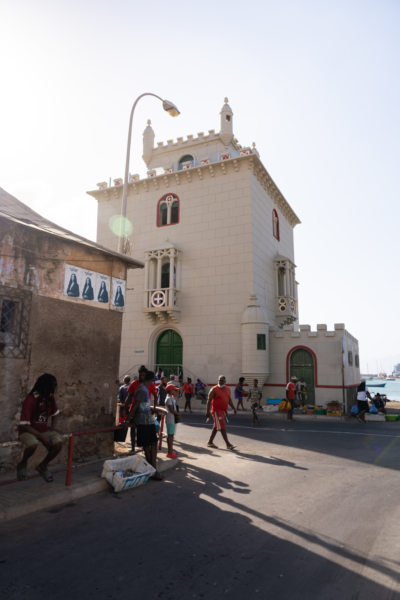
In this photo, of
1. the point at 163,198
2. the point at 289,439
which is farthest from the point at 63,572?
the point at 163,198

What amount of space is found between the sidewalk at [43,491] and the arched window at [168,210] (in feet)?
65.0

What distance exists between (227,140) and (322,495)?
78.6ft

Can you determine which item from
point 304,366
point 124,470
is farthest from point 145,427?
point 304,366

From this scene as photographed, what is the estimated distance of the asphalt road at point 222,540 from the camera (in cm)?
346

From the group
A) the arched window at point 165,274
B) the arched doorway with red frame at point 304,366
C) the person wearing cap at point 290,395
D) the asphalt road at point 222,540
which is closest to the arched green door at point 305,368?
the arched doorway with red frame at point 304,366

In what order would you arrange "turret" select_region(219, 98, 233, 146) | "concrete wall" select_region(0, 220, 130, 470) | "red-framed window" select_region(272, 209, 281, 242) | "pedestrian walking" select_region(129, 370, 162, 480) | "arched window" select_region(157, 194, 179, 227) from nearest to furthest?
"concrete wall" select_region(0, 220, 130, 470), "pedestrian walking" select_region(129, 370, 162, 480), "arched window" select_region(157, 194, 179, 227), "turret" select_region(219, 98, 233, 146), "red-framed window" select_region(272, 209, 281, 242)

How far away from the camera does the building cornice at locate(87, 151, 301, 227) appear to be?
75.8 feet

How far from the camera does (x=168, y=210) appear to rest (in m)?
25.0

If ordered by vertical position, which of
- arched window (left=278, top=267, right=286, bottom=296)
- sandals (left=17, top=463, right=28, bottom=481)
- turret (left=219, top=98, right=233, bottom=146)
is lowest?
sandals (left=17, top=463, right=28, bottom=481)

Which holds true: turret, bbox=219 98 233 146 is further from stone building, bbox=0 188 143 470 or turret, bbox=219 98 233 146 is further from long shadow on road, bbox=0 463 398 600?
long shadow on road, bbox=0 463 398 600

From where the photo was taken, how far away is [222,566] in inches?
150

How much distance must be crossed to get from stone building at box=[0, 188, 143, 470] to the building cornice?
16100 millimetres

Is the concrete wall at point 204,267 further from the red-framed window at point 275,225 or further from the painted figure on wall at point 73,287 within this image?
the painted figure on wall at point 73,287

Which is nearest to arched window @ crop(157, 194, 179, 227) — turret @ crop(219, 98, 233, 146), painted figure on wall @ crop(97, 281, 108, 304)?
turret @ crop(219, 98, 233, 146)
